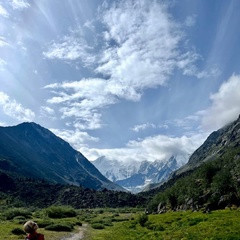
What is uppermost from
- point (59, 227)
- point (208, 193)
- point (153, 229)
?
point (208, 193)

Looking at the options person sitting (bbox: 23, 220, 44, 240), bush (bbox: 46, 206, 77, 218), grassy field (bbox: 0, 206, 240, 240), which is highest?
bush (bbox: 46, 206, 77, 218)

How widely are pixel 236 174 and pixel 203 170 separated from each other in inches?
943

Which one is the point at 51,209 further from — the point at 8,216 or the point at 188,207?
the point at 188,207

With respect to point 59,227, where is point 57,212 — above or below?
above

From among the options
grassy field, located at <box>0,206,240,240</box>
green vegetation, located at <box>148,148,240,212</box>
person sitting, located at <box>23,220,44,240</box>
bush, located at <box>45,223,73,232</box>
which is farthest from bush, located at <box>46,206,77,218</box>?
person sitting, located at <box>23,220,44,240</box>

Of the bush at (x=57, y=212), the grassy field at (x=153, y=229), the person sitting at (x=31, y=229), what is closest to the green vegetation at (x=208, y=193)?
the grassy field at (x=153, y=229)

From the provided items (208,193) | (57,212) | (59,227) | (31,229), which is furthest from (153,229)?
(208,193)

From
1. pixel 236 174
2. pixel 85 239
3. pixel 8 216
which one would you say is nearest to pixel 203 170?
pixel 236 174

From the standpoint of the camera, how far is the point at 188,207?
120m

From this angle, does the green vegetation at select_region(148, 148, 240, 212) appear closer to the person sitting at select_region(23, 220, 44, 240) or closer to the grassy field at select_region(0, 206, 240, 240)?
the grassy field at select_region(0, 206, 240, 240)

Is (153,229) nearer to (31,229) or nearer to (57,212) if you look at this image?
(31,229)

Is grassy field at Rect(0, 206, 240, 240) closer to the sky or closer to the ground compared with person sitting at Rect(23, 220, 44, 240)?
closer to the sky

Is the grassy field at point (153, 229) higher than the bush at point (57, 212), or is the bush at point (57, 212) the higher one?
the bush at point (57, 212)

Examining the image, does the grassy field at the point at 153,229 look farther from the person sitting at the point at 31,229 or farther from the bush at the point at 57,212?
the person sitting at the point at 31,229
